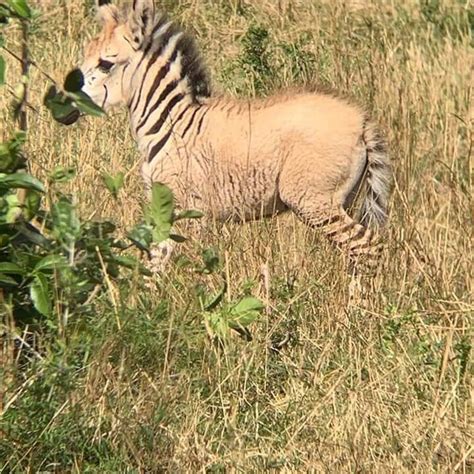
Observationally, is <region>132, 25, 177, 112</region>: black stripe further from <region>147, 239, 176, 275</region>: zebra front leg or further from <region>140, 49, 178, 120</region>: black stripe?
<region>147, 239, 176, 275</region>: zebra front leg

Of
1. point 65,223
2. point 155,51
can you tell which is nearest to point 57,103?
point 65,223

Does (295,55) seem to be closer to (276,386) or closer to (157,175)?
(157,175)

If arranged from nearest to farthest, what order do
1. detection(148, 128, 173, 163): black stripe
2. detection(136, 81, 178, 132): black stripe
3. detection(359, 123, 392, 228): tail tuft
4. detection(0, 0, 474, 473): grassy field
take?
detection(0, 0, 474, 473): grassy field → detection(359, 123, 392, 228): tail tuft → detection(148, 128, 173, 163): black stripe → detection(136, 81, 178, 132): black stripe

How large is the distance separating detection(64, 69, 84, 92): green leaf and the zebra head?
2847mm

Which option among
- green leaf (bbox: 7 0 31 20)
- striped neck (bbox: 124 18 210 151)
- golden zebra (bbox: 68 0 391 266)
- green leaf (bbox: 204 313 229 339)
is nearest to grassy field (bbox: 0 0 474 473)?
green leaf (bbox: 204 313 229 339)

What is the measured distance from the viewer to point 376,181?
7.42m

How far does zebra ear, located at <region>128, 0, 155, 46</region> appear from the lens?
7.83m

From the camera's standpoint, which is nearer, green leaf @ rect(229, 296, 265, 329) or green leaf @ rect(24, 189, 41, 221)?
green leaf @ rect(24, 189, 41, 221)

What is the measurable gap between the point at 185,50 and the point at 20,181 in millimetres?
2946

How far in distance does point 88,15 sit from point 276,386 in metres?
4.93

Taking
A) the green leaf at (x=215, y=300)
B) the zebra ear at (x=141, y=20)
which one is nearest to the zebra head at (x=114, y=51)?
the zebra ear at (x=141, y=20)

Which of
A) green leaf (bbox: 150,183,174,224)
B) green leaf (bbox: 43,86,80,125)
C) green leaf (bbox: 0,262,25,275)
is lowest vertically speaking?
green leaf (bbox: 0,262,25,275)

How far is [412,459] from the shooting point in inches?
199

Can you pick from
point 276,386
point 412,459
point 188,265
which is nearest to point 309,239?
point 188,265
